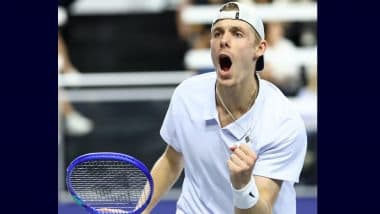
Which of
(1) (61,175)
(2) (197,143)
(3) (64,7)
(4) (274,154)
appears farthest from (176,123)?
(3) (64,7)

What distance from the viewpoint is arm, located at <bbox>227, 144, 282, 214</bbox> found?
345 cm

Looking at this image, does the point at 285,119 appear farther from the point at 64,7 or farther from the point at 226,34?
the point at 64,7

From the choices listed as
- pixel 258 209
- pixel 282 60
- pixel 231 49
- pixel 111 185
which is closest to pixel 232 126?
pixel 231 49

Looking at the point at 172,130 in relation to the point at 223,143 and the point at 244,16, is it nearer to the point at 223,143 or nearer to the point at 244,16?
the point at 223,143

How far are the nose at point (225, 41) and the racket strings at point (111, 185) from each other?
56 centimetres

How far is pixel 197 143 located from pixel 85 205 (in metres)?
0.47

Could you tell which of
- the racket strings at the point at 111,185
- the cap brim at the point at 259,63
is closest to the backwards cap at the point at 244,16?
the cap brim at the point at 259,63

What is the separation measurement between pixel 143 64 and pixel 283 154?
4154mm

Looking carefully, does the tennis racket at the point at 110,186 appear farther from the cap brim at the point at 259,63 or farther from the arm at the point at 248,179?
the cap brim at the point at 259,63

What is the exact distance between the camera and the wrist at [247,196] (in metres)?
3.55

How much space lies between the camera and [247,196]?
356 centimetres

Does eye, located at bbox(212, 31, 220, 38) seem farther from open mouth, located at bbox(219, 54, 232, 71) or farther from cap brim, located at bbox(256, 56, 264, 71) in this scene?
cap brim, located at bbox(256, 56, 264, 71)

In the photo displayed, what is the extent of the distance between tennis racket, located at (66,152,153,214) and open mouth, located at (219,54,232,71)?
482 millimetres

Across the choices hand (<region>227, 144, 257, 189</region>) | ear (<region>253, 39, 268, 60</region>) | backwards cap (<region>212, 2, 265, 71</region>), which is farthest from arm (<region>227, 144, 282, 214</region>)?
backwards cap (<region>212, 2, 265, 71</region>)
